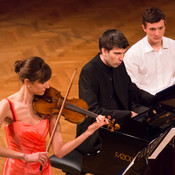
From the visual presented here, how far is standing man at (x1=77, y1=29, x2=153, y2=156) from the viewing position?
2.65m

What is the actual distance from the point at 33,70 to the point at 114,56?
781 mm

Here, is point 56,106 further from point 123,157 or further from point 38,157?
point 123,157

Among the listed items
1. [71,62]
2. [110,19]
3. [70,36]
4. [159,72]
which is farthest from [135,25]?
[159,72]

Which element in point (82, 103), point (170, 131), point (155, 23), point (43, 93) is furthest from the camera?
point (155, 23)

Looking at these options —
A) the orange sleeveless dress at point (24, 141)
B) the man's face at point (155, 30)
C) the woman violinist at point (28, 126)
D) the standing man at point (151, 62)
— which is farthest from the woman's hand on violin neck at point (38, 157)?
the man's face at point (155, 30)

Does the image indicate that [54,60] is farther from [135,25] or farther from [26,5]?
[26,5]

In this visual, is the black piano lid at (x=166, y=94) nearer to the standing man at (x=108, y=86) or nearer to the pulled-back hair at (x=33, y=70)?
the standing man at (x=108, y=86)

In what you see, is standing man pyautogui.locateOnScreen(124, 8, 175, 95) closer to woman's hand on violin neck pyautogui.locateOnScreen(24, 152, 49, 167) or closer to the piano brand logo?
the piano brand logo

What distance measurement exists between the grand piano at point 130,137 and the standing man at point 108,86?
4.6 inches

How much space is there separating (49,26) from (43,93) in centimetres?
433

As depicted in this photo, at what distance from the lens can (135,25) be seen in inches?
242

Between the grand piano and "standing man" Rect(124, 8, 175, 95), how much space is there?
0.64 metres

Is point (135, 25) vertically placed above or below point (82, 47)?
above

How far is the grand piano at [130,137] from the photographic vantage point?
250cm
